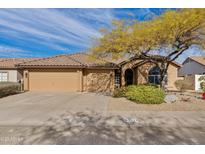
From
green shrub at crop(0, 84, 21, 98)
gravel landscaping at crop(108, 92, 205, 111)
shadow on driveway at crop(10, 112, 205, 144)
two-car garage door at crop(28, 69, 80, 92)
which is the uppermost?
two-car garage door at crop(28, 69, 80, 92)

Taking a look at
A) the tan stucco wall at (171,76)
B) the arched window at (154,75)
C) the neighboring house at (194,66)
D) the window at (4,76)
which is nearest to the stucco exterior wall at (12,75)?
the window at (4,76)

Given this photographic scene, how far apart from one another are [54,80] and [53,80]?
0.36ft

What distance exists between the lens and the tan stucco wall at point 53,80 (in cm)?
2228

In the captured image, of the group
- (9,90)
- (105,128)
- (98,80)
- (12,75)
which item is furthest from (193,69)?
(105,128)

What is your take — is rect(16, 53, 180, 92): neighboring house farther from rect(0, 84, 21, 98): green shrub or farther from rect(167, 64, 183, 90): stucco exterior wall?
rect(0, 84, 21, 98): green shrub

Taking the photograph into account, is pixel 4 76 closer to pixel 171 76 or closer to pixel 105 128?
pixel 171 76

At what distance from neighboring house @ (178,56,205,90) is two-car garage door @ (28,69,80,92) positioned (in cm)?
1448

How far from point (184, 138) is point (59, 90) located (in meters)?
17.6

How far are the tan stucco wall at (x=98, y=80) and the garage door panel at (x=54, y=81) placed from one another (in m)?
1.16

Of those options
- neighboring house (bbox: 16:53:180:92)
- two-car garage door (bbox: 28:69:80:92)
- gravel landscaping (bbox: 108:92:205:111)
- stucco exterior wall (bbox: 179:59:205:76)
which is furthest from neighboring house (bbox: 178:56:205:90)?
two-car garage door (bbox: 28:69:80:92)

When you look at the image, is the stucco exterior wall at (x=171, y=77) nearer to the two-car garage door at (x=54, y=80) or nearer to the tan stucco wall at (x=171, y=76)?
the tan stucco wall at (x=171, y=76)

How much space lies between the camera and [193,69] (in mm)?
32812

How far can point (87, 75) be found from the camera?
22.8 metres

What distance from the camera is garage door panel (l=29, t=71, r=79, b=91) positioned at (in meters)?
22.3
